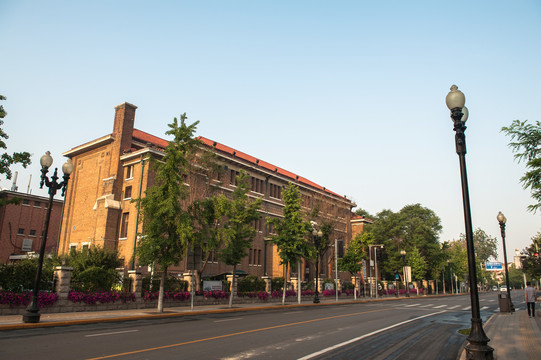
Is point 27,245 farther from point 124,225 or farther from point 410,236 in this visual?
point 410,236

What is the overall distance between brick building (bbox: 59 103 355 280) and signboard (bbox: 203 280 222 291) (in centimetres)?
655

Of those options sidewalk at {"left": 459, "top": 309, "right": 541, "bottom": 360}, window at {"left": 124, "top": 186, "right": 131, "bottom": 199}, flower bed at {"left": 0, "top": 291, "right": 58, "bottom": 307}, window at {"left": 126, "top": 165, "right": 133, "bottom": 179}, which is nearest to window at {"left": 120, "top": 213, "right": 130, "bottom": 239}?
window at {"left": 124, "top": 186, "right": 131, "bottom": 199}

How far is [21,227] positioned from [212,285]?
125ft

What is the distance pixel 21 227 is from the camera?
167 ft

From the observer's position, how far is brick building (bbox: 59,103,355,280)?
35.1 m

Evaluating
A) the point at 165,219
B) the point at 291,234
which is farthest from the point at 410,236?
the point at 165,219

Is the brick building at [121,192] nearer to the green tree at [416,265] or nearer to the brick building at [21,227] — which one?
the brick building at [21,227]

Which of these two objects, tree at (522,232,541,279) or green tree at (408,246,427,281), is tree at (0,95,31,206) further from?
green tree at (408,246,427,281)

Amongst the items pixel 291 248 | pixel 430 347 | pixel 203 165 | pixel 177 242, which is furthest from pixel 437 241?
pixel 430 347

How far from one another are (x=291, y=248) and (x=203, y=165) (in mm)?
10553

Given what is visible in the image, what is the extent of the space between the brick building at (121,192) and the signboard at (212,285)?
655 cm

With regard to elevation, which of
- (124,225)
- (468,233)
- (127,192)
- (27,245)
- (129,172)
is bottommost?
(468,233)

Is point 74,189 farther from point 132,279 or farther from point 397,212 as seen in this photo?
point 397,212

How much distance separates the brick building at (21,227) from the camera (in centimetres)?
4944
